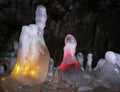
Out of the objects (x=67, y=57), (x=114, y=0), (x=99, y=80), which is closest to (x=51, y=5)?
(x=114, y=0)

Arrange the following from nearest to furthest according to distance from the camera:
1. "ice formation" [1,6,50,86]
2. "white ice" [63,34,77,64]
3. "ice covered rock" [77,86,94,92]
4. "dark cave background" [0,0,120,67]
A: "ice covered rock" [77,86,94,92]
"ice formation" [1,6,50,86]
"white ice" [63,34,77,64]
"dark cave background" [0,0,120,67]

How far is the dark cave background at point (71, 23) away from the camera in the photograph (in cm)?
625

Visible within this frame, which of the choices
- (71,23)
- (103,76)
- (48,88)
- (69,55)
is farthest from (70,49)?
(71,23)

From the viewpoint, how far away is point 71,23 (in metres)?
6.63

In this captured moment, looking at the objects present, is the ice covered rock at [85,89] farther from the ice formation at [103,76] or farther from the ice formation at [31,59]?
the ice formation at [31,59]

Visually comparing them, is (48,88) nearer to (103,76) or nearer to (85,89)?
(85,89)

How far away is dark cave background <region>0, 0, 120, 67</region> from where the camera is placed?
625cm

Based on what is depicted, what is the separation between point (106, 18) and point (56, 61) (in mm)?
1487

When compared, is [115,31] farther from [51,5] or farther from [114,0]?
[51,5]

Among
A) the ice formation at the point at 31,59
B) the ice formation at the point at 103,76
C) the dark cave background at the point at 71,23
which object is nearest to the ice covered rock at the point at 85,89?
the ice formation at the point at 103,76

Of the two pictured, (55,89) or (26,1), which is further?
(26,1)

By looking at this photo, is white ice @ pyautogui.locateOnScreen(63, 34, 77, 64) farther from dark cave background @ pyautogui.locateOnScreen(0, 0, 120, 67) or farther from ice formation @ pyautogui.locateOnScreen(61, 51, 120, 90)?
dark cave background @ pyautogui.locateOnScreen(0, 0, 120, 67)

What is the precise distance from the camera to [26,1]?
20.4 ft

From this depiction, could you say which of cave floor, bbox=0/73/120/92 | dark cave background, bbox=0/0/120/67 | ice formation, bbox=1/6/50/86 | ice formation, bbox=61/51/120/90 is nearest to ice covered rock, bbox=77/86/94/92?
cave floor, bbox=0/73/120/92
